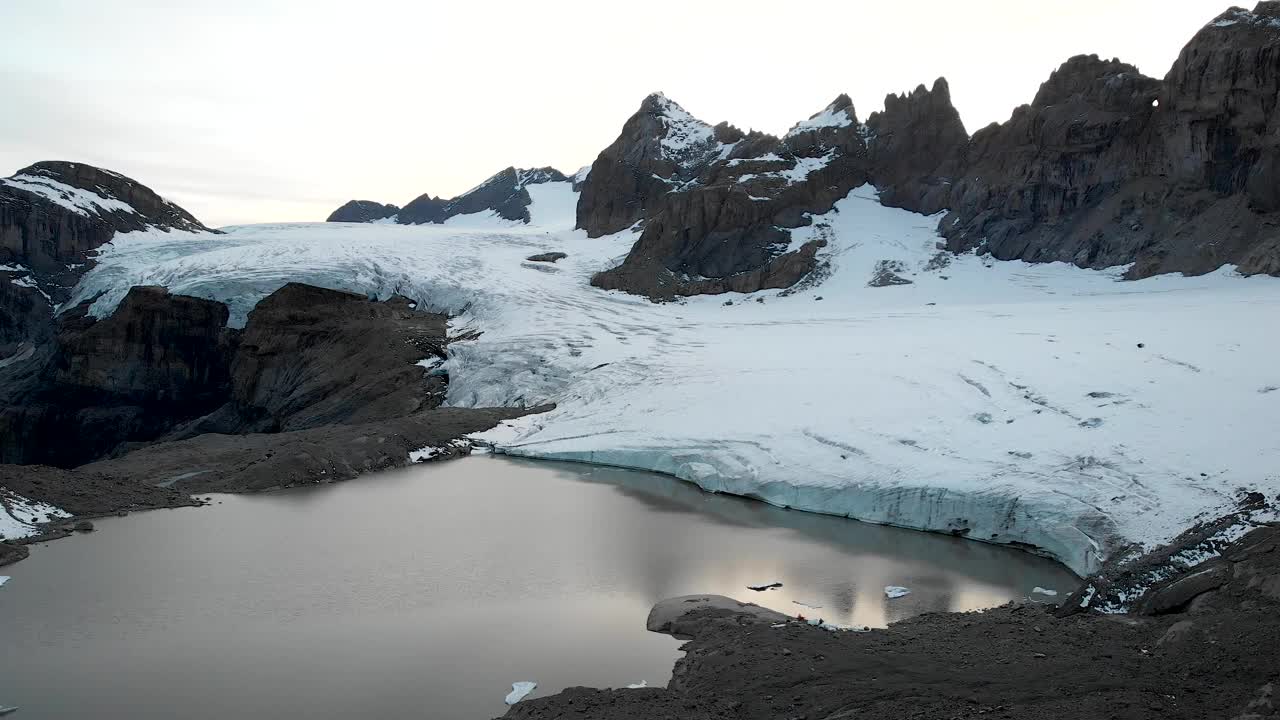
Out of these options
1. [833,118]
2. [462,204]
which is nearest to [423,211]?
[462,204]

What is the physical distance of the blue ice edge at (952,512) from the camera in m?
14.3

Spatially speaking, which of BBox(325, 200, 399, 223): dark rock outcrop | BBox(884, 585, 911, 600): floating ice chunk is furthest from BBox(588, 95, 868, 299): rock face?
BBox(325, 200, 399, 223): dark rock outcrop

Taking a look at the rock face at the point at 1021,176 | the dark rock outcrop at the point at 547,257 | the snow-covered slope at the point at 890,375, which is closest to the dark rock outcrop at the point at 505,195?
the rock face at the point at 1021,176

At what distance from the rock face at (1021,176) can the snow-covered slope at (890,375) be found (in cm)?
166

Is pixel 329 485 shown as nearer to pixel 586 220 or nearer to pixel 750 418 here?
pixel 750 418

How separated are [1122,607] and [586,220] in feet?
170

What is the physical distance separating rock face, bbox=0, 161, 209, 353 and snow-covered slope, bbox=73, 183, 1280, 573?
3525mm

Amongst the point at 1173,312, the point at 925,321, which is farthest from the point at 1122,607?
the point at 925,321

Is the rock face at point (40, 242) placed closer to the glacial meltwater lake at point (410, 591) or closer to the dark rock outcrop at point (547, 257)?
the dark rock outcrop at point (547, 257)

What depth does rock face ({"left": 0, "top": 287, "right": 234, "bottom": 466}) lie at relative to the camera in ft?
127

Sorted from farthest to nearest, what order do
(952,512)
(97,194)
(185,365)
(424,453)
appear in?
(97,194)
(185,365)
(424,453)
(952,512)

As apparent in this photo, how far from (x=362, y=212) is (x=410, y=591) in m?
88.6

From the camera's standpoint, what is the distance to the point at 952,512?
1672cm

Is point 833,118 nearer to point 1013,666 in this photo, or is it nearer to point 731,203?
point 731,203
